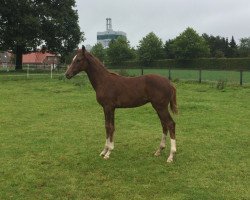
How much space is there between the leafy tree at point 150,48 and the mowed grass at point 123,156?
59696mm

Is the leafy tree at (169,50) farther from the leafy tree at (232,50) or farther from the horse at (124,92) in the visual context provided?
the horse at (124,92)

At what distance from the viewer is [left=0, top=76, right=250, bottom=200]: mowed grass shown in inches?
259

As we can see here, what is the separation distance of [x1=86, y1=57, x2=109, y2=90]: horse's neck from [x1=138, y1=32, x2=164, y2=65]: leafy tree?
64884 millimetres

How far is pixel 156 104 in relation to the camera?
8.61m

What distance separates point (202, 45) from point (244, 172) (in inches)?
2654

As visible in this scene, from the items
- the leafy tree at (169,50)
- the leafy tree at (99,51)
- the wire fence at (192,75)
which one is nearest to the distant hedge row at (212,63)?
the leafy tree at (169,50)

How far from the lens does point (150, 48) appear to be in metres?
74.9

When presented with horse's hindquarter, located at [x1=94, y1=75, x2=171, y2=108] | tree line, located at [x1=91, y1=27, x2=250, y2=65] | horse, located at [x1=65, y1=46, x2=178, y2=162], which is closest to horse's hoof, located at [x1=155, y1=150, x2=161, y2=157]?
horse, located at [x1=65, y1=46, x2=178, y2=162]

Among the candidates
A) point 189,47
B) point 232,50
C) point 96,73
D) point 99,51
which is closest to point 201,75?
point 96,73

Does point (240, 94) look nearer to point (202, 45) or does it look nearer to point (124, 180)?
point (124, 180)

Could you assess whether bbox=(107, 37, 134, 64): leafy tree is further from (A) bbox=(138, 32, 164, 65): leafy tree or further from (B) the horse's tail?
(B) the horse's tail

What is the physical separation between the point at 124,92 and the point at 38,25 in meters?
33.3

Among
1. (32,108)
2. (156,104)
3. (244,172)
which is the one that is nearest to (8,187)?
(156,104)

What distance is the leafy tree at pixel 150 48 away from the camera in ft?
246
